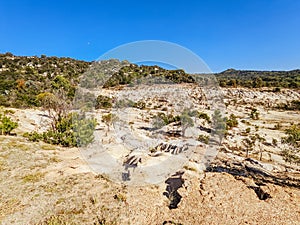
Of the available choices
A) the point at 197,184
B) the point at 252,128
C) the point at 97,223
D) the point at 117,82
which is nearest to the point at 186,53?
the point at 117,82

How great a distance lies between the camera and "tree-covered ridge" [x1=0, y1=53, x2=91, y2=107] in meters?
31.4

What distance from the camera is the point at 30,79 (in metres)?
43.7

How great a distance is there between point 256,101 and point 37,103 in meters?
44.5

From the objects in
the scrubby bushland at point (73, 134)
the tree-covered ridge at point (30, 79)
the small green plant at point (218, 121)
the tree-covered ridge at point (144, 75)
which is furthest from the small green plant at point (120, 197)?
the tree-covered ridge at point (30, 79)

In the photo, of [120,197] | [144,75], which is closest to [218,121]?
[144,75]

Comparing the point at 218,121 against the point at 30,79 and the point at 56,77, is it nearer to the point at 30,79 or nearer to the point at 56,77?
the point at 56,77

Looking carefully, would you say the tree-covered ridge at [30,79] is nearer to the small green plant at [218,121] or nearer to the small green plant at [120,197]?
the small green plant at [218,121]

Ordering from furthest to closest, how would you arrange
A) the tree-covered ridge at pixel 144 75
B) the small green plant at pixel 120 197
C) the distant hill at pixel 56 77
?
the distant hill at pixel 56 77
the tree-covered ridge at pixel 144 75
the small green plant at pixel 120 197

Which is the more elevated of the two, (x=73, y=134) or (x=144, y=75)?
(x=144, y=75)

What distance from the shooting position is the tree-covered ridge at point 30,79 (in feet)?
103

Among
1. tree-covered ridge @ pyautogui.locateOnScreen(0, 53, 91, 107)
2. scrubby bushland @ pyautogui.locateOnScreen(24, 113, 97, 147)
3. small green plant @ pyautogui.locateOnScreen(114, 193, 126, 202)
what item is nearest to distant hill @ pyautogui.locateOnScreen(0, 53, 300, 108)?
tree-covered ridge @ pyautogui.locateOnScreen(0, 53, 91, 107)

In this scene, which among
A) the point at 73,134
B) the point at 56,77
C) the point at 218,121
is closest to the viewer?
the point at 218,121

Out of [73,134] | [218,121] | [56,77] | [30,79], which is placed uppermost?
[30,79]

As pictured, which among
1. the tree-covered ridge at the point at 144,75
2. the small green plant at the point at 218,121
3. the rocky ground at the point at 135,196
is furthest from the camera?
the small green plant at the point at 218,121
